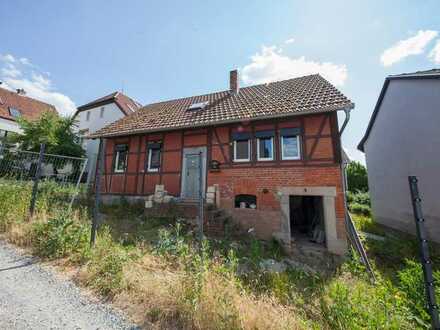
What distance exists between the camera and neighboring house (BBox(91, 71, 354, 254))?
23.1 ft

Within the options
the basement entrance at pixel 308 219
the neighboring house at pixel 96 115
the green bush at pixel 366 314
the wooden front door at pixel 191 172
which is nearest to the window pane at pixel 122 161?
the wooden front door at pixel 191 172

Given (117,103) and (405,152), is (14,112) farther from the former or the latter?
(405,152)

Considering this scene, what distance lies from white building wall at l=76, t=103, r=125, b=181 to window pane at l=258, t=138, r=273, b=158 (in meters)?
13.2

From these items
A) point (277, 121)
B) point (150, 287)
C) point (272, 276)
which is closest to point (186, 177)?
point (277, 121)

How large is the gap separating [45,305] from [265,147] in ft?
23.3

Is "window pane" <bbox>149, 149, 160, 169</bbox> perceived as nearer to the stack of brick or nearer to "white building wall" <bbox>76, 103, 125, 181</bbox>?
the stack of brick

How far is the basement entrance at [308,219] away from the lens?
7658mm

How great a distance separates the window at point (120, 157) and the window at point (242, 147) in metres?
5.83

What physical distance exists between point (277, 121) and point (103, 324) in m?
7.35

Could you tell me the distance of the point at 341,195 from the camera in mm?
6691

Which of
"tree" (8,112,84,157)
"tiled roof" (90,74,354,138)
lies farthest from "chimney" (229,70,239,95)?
"tree" (8,112,84,157)

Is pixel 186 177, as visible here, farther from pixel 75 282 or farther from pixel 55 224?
pixel 75 282

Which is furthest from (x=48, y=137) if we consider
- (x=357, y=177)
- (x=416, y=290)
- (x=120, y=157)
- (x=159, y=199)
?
(x=357, y=177)

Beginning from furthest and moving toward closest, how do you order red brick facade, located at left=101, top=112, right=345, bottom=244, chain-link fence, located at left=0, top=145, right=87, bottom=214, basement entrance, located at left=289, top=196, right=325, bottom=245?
basement entrance, located at left=289, top=196, right=325, bottom=245 < red brick facade, located at left=101, top=112, right=345, bottom=244 < chain-link fence, located at left=0, top=145, right=87, bottom=214
